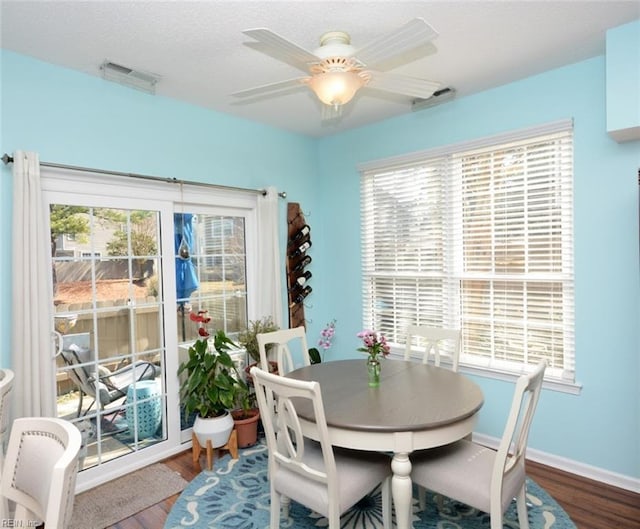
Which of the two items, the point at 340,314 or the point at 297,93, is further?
the point at 340,314

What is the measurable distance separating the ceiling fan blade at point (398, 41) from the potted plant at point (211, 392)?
2.17 metres

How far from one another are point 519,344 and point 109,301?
3.03 meters

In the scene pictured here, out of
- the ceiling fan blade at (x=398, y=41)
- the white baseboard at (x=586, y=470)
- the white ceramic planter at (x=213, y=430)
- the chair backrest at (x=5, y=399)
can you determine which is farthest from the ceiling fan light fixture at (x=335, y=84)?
the white baseboard at (x=586, y=470)

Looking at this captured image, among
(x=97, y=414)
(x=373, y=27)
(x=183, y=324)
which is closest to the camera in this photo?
(x=373, y=27)

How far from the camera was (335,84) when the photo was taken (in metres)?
1.98

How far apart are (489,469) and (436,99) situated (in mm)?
2636

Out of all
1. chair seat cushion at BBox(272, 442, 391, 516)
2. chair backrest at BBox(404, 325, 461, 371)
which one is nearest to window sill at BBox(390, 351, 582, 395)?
chair backrest at BBox(404, 325, 461, 371)

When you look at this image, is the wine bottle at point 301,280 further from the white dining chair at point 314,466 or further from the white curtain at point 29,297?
the white curtain at point 29,297

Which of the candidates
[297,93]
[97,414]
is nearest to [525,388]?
[297,93]

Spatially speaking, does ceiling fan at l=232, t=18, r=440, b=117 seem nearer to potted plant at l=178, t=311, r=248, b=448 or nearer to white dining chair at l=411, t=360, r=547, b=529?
white dining chair at l=411, t=360, r=547, b=529

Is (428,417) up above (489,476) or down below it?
above

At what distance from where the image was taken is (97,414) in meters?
2.84

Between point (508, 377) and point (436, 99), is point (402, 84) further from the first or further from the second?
point (508, 377)

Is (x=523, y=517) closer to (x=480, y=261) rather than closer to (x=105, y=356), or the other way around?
(x=480, y=261)
